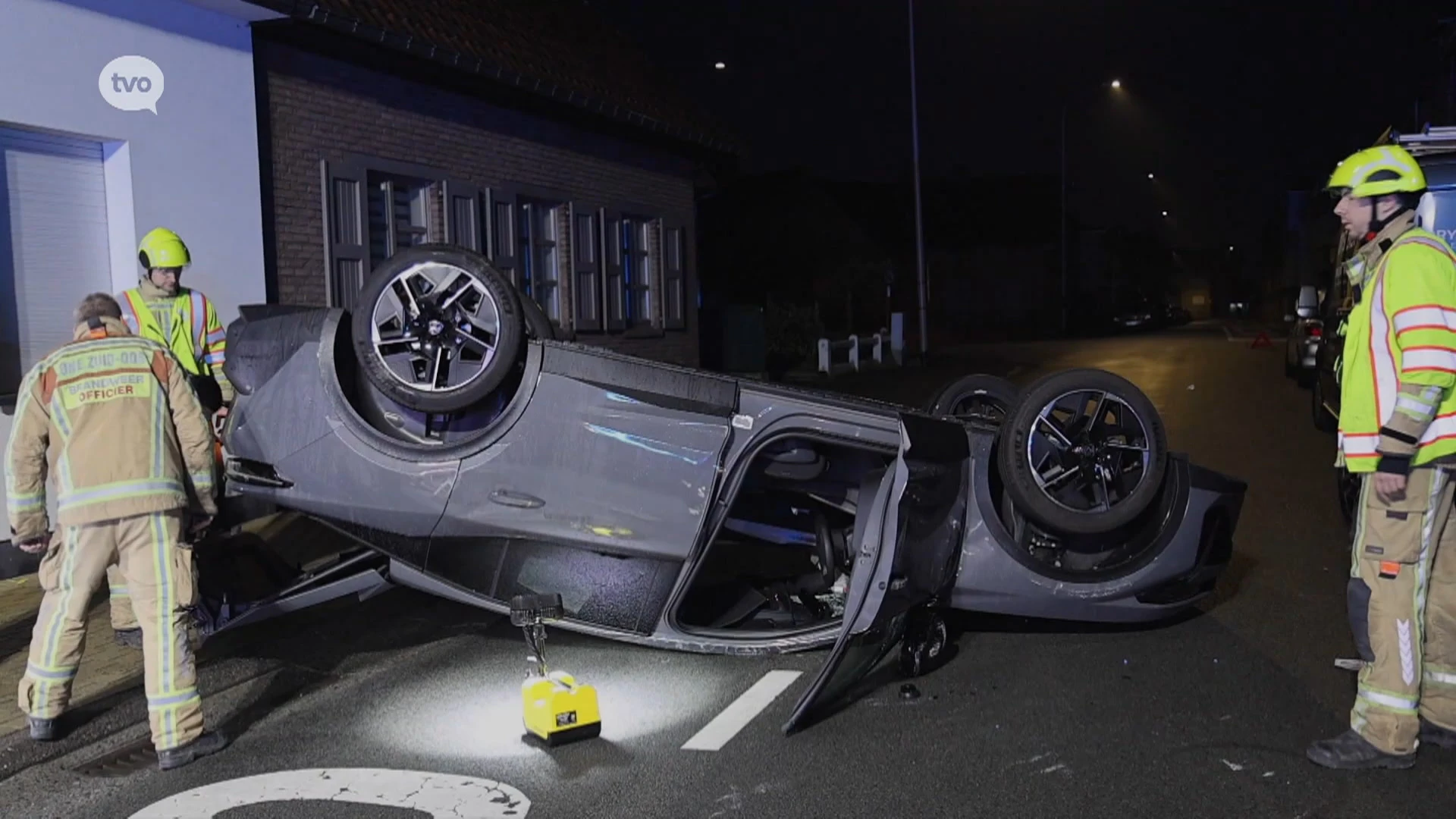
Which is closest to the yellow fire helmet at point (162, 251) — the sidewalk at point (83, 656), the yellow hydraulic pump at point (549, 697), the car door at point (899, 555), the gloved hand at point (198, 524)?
the sidewalk at point (83, 656)

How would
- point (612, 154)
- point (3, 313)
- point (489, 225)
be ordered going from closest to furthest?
point (3, 313), point (489, 225), point (612, 154)

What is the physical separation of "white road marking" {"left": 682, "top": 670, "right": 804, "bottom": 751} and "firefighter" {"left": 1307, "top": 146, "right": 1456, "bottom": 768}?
212 cm

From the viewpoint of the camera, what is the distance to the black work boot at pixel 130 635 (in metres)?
5.60

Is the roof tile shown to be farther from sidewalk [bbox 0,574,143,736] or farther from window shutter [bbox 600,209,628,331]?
sidewalk [bbox 0,574,143,736]

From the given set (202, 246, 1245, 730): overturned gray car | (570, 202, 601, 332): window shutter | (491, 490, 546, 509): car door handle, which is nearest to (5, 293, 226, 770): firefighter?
(202, 246, 1245, 730): overturned gray car

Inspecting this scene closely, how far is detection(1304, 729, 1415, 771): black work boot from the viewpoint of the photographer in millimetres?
4465

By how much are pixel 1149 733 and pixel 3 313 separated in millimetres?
7622

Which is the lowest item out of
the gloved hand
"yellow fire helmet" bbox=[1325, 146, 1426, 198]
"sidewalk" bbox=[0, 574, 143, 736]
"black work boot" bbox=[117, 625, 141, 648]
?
"sidewalk" bbox=[0, 574, 143, 736]

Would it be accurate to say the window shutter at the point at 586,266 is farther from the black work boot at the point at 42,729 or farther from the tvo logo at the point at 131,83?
the black work boot at the point at 42,729

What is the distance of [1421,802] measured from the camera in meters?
4.18

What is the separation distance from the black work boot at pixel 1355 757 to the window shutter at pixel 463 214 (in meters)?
10.0

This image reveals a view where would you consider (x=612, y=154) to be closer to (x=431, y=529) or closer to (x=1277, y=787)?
(x=431, y=529)

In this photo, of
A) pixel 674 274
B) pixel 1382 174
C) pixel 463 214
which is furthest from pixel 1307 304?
pixel 1382 174

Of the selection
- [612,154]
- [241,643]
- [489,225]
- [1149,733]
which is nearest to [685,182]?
[612,154]
